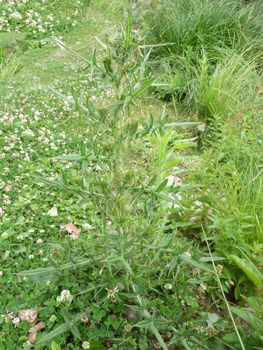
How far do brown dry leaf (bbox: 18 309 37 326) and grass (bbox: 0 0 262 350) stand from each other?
27 mm

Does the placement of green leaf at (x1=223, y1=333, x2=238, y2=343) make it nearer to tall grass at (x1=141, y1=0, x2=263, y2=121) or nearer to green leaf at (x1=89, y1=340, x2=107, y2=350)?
green leaf at (x1=89, y1=340, x2=107, y2=350)

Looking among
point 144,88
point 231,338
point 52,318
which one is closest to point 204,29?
point 144,88

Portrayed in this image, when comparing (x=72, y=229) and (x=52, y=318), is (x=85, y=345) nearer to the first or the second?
(x=52, y=318)

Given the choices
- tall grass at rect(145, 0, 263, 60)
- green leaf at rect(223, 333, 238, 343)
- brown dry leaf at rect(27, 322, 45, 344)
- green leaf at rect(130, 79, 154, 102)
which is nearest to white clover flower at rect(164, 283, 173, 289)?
green leaf at rect(223, 333, 238, 343)

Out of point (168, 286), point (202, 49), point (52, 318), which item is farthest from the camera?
point (202, 49)

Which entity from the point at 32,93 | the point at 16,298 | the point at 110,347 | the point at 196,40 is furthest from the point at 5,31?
the point at 110,347

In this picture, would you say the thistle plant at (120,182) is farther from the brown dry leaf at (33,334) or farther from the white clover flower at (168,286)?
the brown dry leaf at (33,334)

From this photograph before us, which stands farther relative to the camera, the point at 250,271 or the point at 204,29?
the point at 204,29

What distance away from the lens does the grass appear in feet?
4.71

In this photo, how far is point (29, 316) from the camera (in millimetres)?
1708

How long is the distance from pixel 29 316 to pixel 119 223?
86 centimetres

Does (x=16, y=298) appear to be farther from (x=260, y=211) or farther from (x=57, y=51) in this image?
(x=57, y=51)

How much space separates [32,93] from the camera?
153 inches

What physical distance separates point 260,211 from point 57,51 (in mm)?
5015
